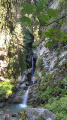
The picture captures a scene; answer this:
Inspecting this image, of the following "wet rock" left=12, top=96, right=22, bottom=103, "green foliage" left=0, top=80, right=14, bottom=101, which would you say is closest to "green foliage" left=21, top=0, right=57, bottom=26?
"green foliage" left=0, top=80, right=14, bottom=101

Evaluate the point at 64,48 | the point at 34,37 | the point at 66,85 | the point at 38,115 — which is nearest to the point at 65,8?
the point at 64,48

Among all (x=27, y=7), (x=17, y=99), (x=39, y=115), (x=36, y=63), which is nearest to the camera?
(x=27, y=7)

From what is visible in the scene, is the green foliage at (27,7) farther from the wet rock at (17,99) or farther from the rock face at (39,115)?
the wet rock at (17,99)

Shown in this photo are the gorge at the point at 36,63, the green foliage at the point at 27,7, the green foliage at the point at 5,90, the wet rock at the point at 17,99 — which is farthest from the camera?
the wet rock at the point at 17,99

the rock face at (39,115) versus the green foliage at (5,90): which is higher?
the green foliage at (5,90)

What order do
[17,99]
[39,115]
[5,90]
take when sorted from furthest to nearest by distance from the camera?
1. [17,99]
2. [5,90]
3. [39,115]

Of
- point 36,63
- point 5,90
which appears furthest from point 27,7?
point 5,90

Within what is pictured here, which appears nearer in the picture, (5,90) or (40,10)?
(40,10)

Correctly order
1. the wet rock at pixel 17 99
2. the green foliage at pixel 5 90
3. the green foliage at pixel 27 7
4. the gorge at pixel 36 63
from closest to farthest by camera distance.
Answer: the green foliage at pixel 27 7 < the gorge at pixel 36 63 < the green foliage at pixel 5 90 < the wet rock at pixel 17 99

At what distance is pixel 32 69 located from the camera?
1742 centimetres

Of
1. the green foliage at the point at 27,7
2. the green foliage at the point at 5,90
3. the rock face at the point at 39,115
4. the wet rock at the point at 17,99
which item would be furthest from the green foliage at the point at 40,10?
the wet rock at the point at 17,99

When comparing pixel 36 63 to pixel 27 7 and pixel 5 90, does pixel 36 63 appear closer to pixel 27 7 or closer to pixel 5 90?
pixel 5 90

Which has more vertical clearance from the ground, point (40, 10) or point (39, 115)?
point (40, 10)

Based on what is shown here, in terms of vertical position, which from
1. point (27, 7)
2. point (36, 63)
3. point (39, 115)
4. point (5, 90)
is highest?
point (36, 63)
